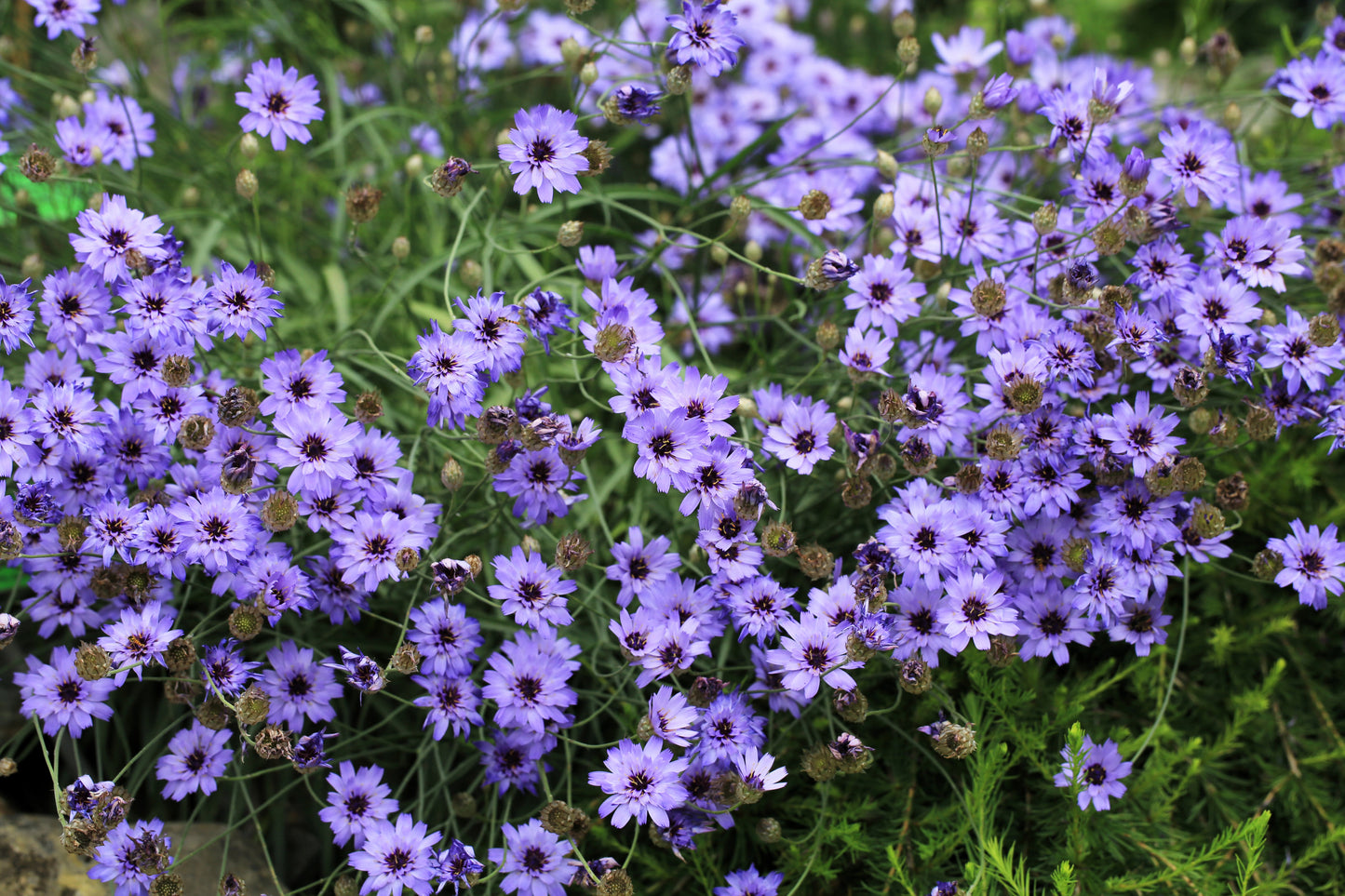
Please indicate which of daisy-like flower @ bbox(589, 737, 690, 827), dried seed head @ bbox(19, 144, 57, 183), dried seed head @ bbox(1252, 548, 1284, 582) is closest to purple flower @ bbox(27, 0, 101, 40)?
dried seed head @ bbox(19, 144, 57, 183)

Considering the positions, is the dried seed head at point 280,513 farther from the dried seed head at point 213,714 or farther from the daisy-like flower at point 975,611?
the daisy-like flower at point 975,611

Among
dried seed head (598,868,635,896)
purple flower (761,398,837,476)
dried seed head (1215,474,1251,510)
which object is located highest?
dried seed head (1215,474,1251,510)

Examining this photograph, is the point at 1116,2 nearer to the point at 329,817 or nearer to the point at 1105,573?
the point at 1105,573

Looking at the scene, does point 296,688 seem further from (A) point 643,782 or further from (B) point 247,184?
(B) point 247,184

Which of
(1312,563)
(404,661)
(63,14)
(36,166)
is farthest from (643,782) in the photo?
(63,14)

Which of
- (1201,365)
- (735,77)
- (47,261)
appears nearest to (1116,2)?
(735,77)

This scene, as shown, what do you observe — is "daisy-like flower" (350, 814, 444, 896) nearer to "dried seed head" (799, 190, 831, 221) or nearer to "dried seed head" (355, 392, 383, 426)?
"dried seed head" (355, 392, 383, 426)
